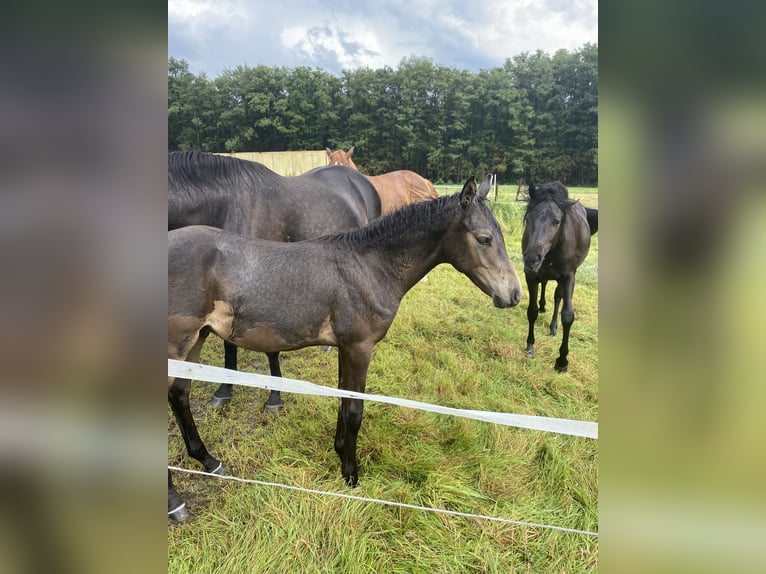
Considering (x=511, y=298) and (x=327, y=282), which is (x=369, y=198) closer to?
(x=327, y=282)

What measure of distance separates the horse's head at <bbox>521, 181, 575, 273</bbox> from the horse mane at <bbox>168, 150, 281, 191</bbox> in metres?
2.43

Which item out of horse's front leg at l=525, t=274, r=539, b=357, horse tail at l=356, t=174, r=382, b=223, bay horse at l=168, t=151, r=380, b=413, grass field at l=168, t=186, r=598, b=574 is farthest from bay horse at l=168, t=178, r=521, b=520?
horse tail at l=356, t=174, r=382, b=223

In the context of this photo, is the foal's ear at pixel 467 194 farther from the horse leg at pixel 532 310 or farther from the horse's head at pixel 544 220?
the horse leg at pixel 532 310

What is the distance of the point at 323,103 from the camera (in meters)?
9.68

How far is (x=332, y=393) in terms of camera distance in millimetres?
1586

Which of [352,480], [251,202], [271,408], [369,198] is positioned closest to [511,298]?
[352,480]

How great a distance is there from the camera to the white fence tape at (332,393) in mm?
1392

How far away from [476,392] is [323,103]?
8720 mm

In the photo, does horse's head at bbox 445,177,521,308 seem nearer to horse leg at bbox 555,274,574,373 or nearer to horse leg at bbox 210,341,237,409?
horse leg at bbox 555,274,574,373

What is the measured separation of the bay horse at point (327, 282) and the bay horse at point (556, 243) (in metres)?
1.25

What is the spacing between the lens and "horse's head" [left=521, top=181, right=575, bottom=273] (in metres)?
3.32
